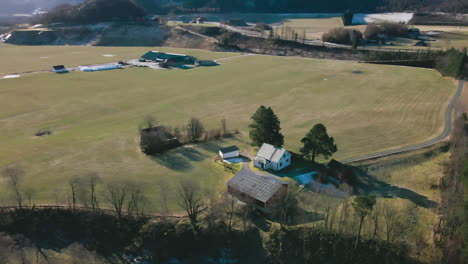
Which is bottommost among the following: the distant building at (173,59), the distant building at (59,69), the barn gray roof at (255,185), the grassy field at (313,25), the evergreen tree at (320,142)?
the barn gray roof at (255,185)

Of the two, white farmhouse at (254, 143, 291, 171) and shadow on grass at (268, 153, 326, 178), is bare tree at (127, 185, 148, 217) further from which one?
shadow on grass at (268, 153, 326, 178)

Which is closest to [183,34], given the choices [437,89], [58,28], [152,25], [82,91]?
[152,25]

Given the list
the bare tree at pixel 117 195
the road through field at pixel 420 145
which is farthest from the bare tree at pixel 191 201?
the road through field at pixel 420 145

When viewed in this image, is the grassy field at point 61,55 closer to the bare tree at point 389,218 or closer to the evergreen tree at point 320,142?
the evergreen tree at point 320,142

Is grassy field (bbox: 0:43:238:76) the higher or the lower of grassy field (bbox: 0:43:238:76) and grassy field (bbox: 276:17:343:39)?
the lower

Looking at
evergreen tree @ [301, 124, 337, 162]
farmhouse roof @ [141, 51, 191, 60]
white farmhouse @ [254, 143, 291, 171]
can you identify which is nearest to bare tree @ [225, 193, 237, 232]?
white farmhouse @ [254, 143, 291, 171]

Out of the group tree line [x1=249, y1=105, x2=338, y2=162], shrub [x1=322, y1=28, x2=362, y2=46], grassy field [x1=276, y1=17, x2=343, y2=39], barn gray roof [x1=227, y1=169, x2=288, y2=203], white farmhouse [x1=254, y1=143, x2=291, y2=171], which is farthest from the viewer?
grassy field [x1=276, y1=17, x2=343, y2=39]
